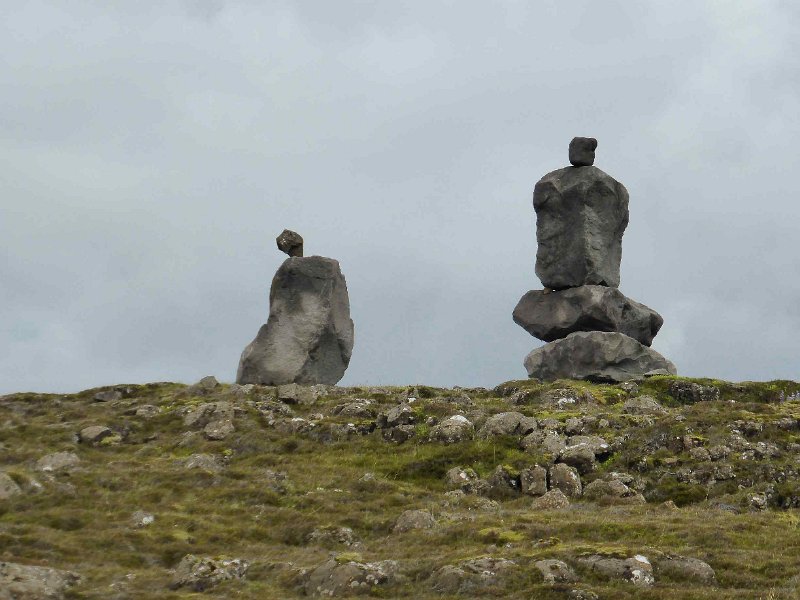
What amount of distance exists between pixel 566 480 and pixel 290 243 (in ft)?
99.8

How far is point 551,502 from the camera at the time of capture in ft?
111

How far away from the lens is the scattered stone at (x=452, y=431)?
138 ft

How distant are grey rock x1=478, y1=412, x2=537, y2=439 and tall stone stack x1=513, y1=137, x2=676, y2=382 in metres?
16.0

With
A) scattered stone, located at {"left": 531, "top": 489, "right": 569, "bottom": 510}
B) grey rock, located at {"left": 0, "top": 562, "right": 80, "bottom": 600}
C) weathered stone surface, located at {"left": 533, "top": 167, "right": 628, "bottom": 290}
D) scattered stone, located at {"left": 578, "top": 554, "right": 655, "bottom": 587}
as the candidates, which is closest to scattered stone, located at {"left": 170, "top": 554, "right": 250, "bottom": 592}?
grey rock, located at {"left": 0, "top": 562, "right": 80, "bottom": 600}

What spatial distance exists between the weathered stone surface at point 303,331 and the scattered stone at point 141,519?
24.2 m

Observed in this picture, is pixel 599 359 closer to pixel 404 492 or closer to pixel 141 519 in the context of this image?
pixel 404 492

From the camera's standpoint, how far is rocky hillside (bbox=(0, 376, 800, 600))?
79.6ft

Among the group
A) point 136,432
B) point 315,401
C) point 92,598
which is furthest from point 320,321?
point 92,598

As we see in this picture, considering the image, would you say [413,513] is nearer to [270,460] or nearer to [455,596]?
[455,596]

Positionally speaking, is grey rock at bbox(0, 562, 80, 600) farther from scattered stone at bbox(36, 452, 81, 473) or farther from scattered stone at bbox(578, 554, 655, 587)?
scattered stone at bbox(36, 452, 81, 473)

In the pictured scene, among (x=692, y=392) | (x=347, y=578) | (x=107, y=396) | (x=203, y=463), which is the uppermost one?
(x=107, y=396)

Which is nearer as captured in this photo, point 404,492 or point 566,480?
point 404,492

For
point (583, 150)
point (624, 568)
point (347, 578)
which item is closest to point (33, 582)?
point (347, 578)

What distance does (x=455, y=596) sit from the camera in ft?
75.0
